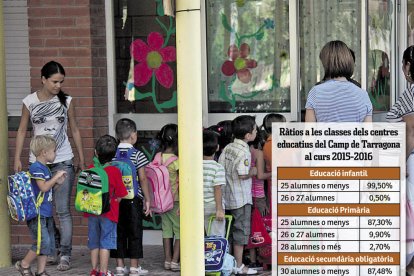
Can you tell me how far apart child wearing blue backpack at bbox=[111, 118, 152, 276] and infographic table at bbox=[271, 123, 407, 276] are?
1.47 meters

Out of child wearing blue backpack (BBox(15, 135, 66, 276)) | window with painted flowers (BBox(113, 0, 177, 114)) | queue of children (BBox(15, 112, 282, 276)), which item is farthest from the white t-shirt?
window with painted flowers (BBox(113, 0, 177, 114))

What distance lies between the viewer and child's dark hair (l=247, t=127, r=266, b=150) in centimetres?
836

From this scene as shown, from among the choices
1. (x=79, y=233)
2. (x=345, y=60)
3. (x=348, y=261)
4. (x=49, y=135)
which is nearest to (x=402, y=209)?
(x=348, y=261)

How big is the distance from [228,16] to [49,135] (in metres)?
2.39

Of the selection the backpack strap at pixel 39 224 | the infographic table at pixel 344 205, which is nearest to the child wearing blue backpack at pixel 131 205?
the backpack strap at pixel 39 224

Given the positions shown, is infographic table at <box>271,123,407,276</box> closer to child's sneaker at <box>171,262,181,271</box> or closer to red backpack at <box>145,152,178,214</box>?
red backpack at <box>145,152,178,214</box>

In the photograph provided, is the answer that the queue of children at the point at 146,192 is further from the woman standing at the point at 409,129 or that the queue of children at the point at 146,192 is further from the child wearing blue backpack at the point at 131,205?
the woman standing at the point at 409,129

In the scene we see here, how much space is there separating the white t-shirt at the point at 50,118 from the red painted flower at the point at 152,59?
4.33ft

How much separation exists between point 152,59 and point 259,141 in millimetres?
1671

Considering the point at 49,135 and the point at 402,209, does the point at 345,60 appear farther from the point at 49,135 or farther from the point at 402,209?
the point at 49,135

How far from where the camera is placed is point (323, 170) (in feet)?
21.8

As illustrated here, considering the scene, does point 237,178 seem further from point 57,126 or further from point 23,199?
point 23,199

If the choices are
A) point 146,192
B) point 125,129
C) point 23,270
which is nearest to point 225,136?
point 146,192

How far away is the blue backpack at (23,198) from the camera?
24.6 feet
